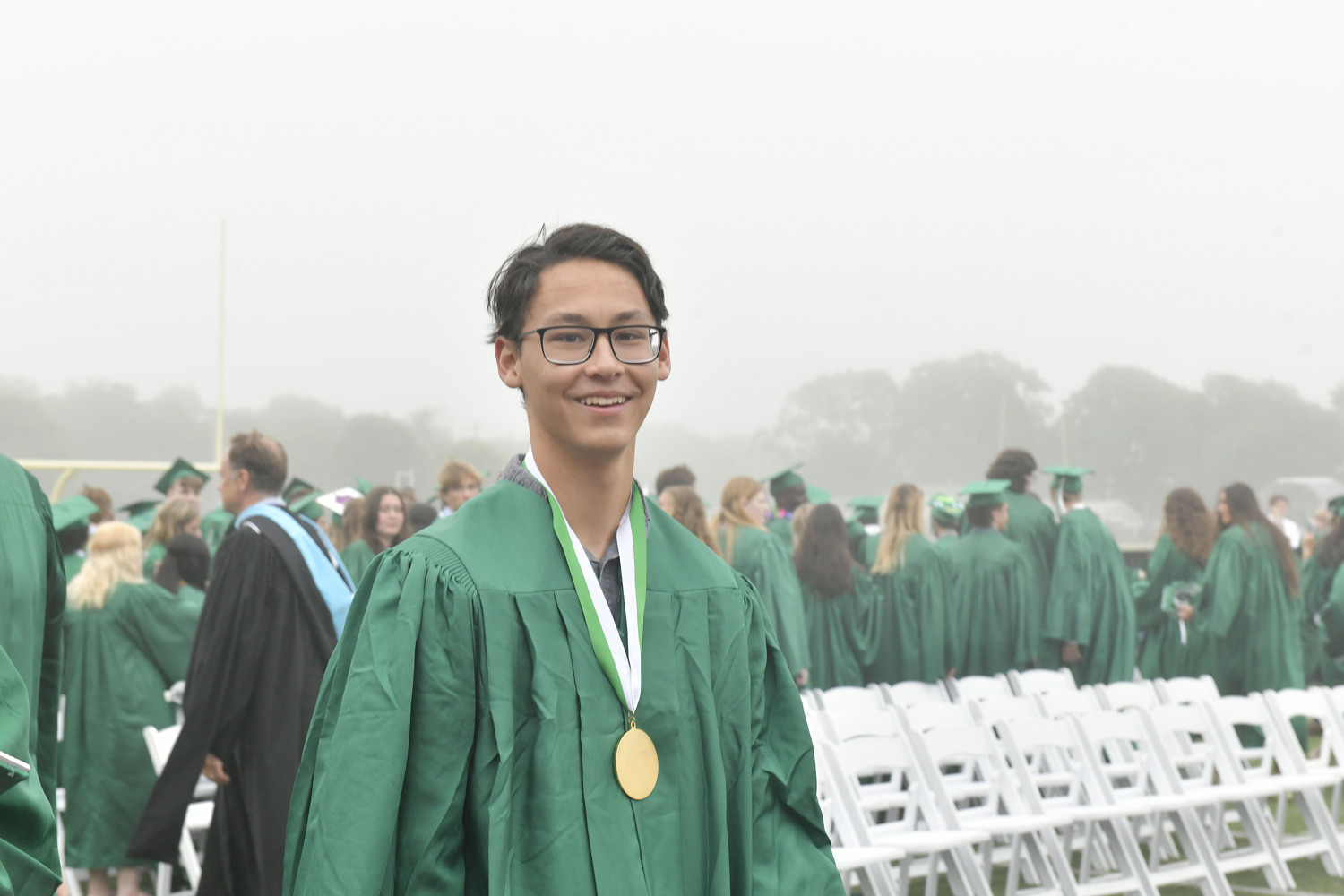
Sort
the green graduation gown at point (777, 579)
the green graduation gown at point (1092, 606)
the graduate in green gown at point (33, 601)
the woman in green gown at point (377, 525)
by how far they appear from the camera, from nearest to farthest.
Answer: the graduate in green gown at point (33, 601), the woman in green gown at point (377, 525), the green graduation gown at point (777, 579), the green graduation gown at point (1092, 606)

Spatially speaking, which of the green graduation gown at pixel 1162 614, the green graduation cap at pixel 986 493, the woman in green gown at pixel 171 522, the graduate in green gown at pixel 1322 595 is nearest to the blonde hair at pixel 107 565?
the woman in green gown at pixel 171 522

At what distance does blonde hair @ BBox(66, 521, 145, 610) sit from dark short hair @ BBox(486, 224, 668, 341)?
3.87 m

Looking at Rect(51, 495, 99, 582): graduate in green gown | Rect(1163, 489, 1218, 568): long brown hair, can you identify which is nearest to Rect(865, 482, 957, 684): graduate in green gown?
Rect(1163, 489, 1218, 568): long brown hair

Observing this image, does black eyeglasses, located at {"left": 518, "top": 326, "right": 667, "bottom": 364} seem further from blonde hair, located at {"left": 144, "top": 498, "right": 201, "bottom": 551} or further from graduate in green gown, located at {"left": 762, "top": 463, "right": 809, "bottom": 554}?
graduate in green gown, located at {"left": 762, "top": 463, "right": 809, "bottom": 554}

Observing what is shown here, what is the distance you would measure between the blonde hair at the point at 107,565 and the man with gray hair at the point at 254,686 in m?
1.64

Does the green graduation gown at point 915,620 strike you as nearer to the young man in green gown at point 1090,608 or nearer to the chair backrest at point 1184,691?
the young man in green gown at point 1090,608

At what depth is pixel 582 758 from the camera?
61.3 inches

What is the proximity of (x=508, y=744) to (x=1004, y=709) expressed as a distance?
176 inches

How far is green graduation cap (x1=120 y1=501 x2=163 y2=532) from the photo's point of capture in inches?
360

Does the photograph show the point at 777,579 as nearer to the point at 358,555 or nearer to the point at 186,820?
the point at 358,555

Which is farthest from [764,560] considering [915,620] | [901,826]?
[901,826]

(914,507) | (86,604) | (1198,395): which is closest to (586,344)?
(86,604)

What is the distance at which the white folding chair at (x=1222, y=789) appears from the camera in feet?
17.3

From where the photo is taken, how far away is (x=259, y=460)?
3953mm
